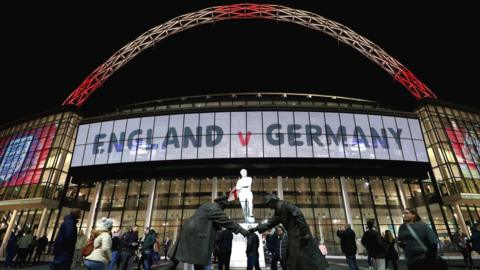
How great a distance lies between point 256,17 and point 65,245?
36.1 metres

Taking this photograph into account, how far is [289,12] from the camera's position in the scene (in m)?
37.5

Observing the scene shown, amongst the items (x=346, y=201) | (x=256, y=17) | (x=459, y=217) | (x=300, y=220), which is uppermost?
(x=256, y=17)

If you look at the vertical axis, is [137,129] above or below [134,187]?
above

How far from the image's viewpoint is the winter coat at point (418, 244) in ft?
17.4

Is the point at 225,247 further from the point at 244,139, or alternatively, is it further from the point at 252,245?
the point at 244,139

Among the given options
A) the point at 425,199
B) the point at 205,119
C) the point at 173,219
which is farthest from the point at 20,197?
the point at 425,199

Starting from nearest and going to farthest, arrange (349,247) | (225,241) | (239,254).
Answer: (225,241), (349,247), (239,254)

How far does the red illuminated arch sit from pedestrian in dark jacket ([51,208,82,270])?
34606 mm

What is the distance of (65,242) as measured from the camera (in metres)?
6.57

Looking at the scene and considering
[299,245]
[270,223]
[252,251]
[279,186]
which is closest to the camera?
[299,245]

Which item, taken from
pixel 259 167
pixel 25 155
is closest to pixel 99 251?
pixel 259 167

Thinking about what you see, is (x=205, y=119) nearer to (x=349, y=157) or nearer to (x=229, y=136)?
(x=229, y=136)

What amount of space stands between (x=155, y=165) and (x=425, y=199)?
105 ft

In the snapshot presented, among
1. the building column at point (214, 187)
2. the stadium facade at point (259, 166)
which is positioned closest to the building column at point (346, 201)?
the stadium facade at point (259, 166)
